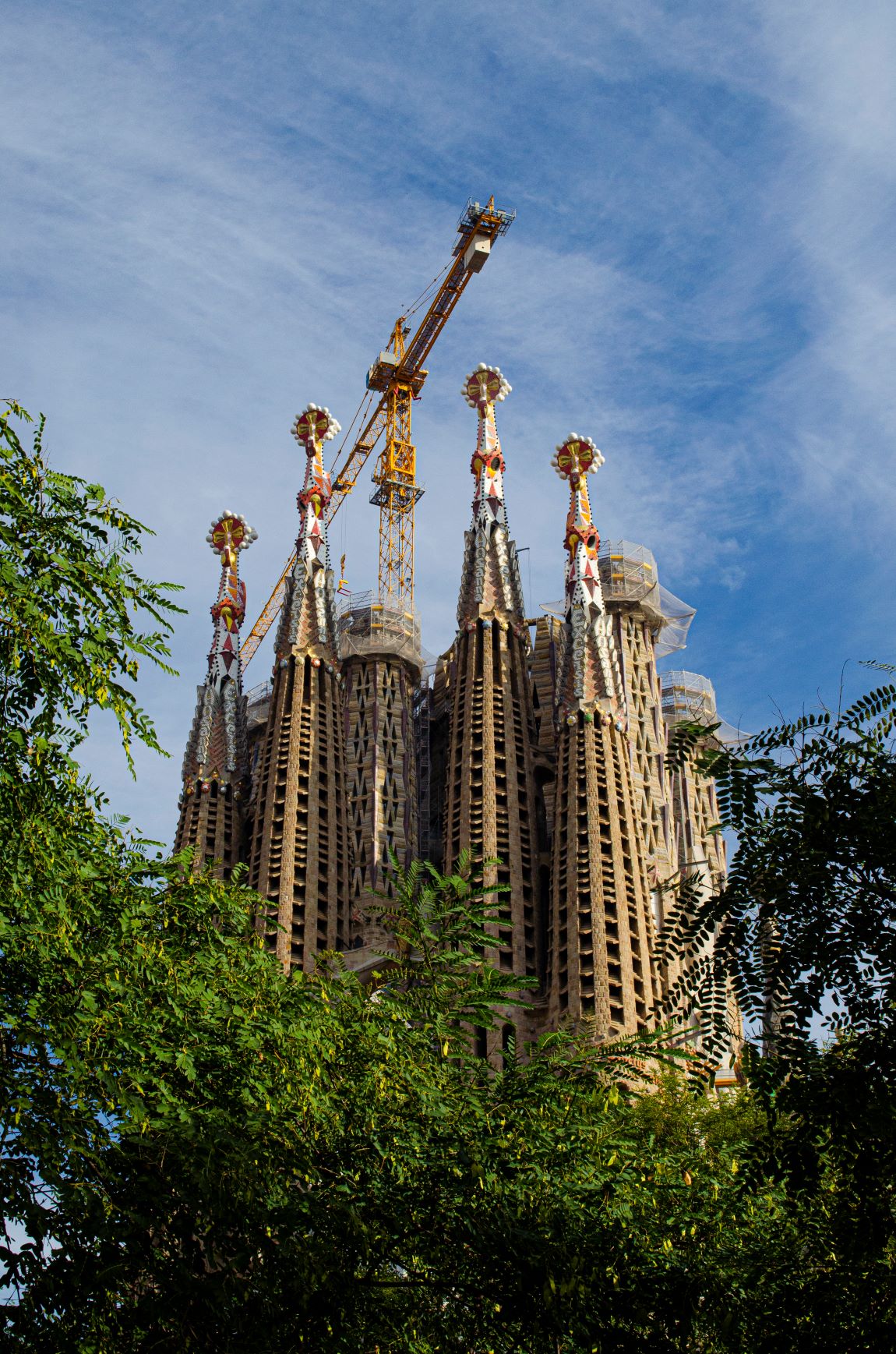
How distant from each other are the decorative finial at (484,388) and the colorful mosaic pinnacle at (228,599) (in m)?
9.20

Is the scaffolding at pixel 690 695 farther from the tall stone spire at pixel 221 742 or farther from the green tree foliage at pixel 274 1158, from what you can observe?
the green tree foliage at pixel 274 1158

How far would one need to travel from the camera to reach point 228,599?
5969cm

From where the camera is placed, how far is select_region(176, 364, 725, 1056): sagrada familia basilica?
46.2 metres

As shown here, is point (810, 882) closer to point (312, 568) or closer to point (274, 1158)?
point (274, 1158)

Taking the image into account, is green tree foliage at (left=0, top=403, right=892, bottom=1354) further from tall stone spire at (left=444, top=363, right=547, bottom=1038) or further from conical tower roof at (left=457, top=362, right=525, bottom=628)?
conical tower roof at (left=457, top=362, right=525, bottom=628)

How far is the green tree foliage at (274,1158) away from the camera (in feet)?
38.4

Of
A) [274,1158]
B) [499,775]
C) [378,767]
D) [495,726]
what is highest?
[378,767]


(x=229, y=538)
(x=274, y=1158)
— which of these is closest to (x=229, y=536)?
(x=229, y=538)

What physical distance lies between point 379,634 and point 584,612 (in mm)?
8547

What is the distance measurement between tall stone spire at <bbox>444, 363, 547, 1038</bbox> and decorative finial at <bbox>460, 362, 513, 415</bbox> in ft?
1.12

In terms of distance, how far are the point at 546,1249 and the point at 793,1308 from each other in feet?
5.51

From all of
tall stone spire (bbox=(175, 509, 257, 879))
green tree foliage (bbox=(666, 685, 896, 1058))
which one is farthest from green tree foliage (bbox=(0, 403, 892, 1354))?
tall stone spire (bbox=(175, 509, 257, 879))

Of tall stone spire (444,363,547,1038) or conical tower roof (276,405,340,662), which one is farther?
conical tower roof (276,405,340,662)

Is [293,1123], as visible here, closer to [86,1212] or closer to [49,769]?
[86,1212]
